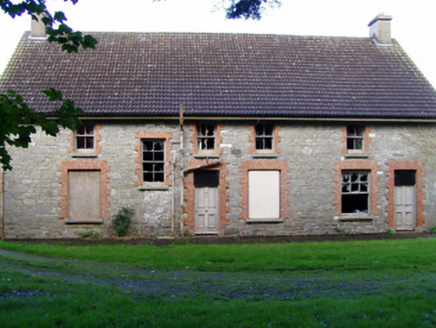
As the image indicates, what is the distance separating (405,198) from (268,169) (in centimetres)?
589

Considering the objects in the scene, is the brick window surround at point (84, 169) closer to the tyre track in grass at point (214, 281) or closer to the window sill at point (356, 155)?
the tyre track in grass at point (214, 281)

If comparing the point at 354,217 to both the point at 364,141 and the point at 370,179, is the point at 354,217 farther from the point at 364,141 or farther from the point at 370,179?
the point at 364,141

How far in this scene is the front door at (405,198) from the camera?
1980 centimetres

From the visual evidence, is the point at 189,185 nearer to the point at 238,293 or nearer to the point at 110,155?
the point at 110,155

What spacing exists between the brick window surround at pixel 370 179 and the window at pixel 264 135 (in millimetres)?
2749

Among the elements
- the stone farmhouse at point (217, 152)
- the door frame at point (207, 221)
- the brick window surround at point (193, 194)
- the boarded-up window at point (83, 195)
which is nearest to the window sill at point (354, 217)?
the stone farmhouse at point (217, 152)

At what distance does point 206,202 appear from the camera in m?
18.7

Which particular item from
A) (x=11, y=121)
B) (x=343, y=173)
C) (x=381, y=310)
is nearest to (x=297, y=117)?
(x=343, y=173)

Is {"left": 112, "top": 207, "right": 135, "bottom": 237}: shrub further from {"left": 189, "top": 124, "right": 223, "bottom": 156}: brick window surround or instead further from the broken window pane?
{"left": 189, "top": 124, "right": 223, "bottom": 156}: brick window surround

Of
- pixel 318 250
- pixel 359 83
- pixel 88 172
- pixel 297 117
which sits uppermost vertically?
pixel 359 83

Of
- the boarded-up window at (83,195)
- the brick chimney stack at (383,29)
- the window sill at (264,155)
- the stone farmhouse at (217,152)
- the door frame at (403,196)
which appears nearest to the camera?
the stone farmhouse at (217,152)

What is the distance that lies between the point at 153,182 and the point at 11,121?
13027 millimetres

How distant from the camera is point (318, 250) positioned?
1459 cm

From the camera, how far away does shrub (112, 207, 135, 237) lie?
17828mm
